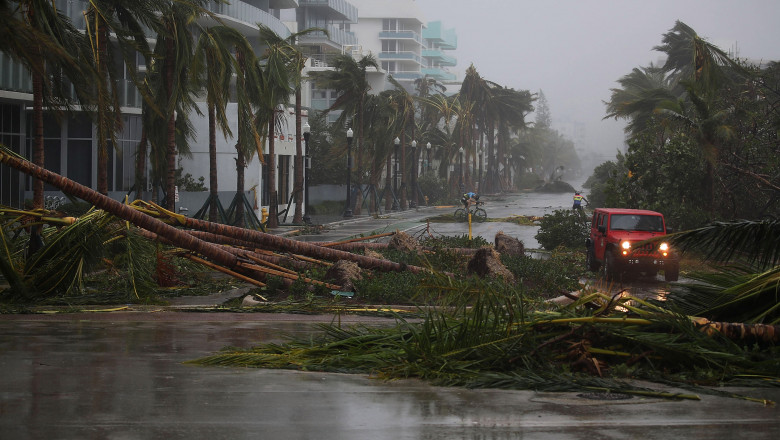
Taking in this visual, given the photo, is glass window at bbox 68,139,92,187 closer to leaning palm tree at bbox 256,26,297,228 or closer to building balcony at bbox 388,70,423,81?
leaning palm tree at bbox 256,26,297,228

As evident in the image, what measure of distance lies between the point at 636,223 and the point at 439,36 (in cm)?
15588

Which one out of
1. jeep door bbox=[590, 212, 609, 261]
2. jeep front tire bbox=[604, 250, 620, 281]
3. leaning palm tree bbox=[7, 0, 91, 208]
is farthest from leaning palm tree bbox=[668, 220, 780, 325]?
jeep door bbox=[590, 212, 609, 261]

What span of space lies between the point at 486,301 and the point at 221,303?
7808 mm

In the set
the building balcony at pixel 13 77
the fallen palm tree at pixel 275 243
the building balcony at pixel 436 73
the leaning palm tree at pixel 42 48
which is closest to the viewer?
the leaning palm tree at pixel 42 48

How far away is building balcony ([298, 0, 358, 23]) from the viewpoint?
8995 cm

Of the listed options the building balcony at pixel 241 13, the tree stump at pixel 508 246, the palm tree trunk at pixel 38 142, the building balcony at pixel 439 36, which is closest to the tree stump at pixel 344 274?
the tree stump at pixel 508 246

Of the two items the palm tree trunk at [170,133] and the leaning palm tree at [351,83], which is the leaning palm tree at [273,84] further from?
the leaning palm tree at [351,83]

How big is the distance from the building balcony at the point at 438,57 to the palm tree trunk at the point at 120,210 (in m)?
151

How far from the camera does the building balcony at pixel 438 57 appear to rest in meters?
163

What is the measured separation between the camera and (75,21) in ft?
126

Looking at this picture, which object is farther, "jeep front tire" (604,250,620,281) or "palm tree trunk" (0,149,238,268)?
"jeep front tire" (604,250,620,281)

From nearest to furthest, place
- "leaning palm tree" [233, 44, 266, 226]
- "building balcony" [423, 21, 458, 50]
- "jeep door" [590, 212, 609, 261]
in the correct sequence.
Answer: "jeep door" [590, 212, 609, 261]
"leaning palm tree" [233, 44, 266, 226]
"building balcony" [423, 21, 458, 50]

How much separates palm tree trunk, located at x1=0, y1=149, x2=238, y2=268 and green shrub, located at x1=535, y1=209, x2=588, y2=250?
1672 cm

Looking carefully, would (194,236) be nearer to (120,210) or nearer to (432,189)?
(120,210)
